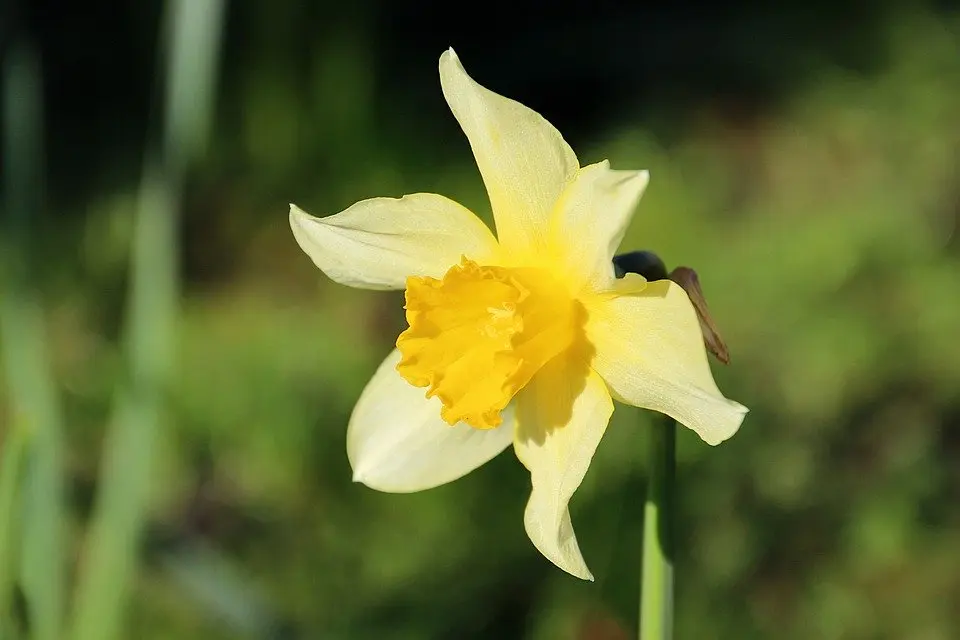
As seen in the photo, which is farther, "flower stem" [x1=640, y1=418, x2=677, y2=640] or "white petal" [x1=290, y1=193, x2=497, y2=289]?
"white petal" [x1=290, y1=193, x2=497, y2=289]

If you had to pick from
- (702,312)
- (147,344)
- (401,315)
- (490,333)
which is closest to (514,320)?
(490,333)

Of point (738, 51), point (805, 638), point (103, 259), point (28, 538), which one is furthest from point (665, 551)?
point (738, 51)

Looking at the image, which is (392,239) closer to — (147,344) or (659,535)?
(659,535)

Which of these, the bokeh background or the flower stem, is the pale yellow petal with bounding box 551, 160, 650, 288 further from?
the bokeh background

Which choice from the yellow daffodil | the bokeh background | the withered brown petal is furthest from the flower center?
the bokeh background

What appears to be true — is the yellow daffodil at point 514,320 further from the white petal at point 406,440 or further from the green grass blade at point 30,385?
the green grass blade at point 30,385
